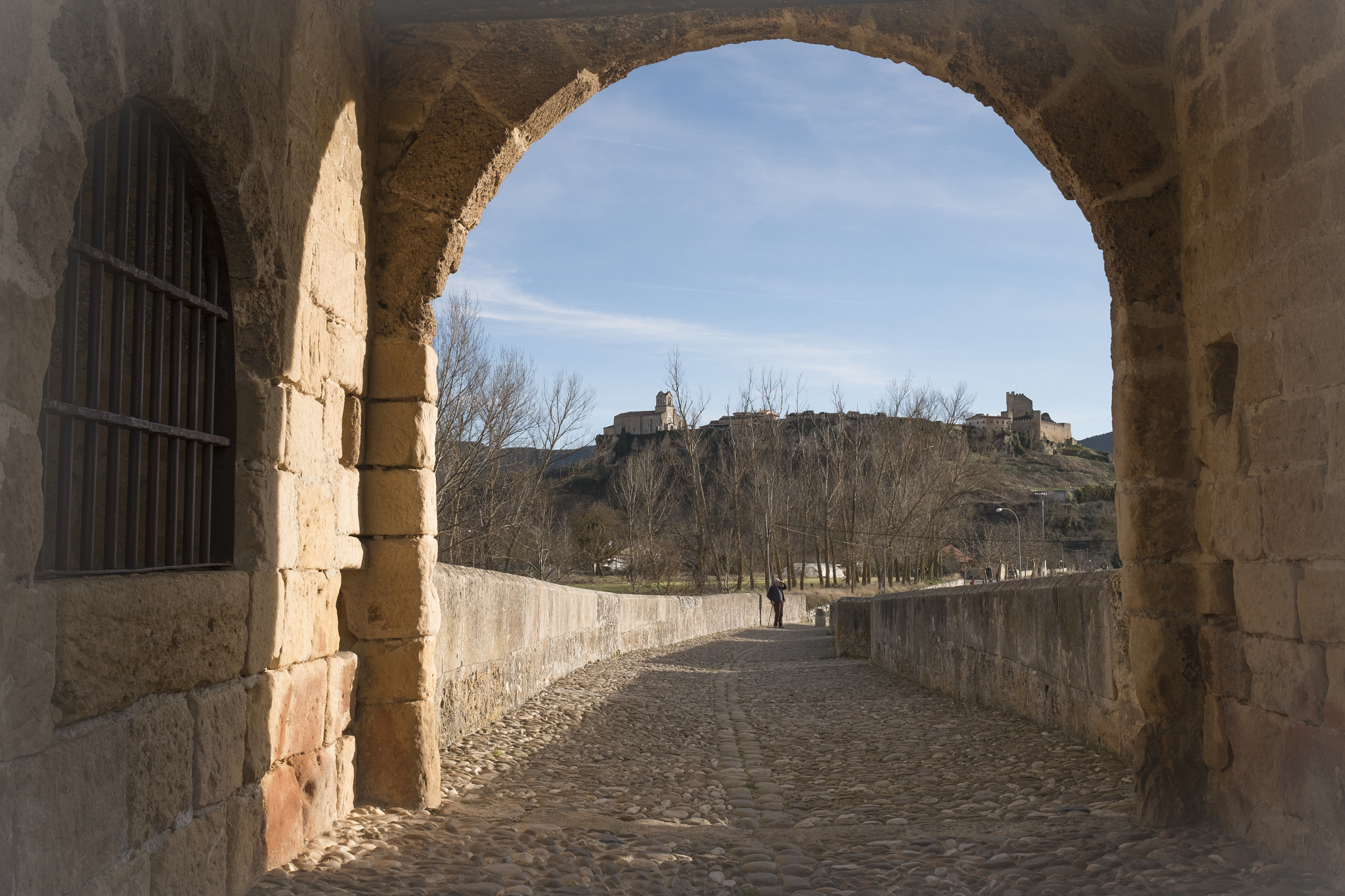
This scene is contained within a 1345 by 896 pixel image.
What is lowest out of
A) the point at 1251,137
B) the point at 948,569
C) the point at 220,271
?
the point at 948,569

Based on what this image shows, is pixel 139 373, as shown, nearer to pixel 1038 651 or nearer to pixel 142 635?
pixel 142 635

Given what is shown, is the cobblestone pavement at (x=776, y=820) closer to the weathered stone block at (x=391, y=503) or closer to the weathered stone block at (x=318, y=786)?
the weathered stone block at (x=318, y=786)

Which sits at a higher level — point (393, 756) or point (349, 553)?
point (349, 553)

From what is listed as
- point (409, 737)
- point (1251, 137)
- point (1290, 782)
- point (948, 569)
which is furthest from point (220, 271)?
point (948, 569)

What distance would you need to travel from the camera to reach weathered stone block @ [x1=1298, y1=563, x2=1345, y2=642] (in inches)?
109

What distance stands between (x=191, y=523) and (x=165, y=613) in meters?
0.45

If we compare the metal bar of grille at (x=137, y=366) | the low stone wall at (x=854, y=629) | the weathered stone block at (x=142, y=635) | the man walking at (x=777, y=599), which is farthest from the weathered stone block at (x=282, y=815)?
the man walking at (x=777, y=599)

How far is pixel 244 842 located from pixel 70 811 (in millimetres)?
919

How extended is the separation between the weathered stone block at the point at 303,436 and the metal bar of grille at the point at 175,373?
48cm

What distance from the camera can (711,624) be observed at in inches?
790

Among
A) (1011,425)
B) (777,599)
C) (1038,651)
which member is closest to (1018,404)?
(1011,425)

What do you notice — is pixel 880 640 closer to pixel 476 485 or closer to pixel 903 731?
pixel 903 731

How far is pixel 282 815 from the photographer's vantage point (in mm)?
3133

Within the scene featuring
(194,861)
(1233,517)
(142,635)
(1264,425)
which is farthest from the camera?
(1233,517)
